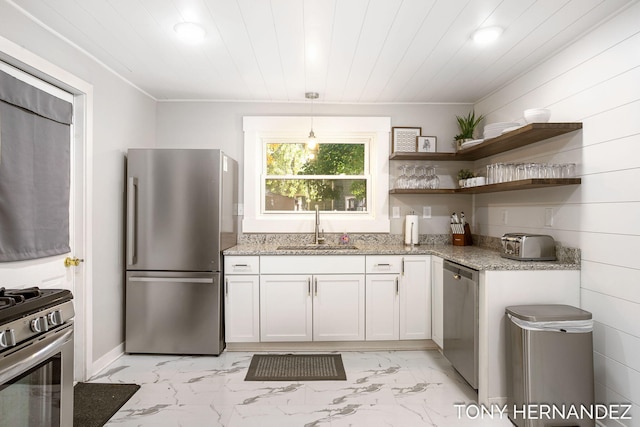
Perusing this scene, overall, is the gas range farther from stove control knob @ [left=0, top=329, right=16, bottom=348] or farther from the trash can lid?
the trash can lid

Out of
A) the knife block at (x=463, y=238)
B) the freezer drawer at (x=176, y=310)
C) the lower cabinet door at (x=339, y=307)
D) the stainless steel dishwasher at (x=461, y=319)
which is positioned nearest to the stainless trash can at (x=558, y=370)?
the stainless steel dishwasher at (x=461, y=319)

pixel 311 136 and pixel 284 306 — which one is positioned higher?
pixel 311 136

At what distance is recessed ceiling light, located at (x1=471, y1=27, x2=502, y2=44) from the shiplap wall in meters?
0.55

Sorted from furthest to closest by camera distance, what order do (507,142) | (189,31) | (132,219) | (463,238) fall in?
(463,238), (132,219), (507,142), (189,31)

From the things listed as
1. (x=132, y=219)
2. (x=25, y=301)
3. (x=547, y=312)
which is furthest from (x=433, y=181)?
(x=25, y=301)

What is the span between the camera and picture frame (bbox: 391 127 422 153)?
3754mm

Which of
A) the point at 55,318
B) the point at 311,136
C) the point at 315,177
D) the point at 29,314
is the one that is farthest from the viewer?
the point at 315,177

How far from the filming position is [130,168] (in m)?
3.02

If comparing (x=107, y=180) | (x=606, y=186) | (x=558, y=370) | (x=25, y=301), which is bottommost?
(x=558, y=370)

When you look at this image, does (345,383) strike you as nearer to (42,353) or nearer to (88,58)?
(42,353)

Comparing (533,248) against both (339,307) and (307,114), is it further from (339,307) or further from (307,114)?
(307,114)

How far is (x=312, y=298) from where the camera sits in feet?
10.3

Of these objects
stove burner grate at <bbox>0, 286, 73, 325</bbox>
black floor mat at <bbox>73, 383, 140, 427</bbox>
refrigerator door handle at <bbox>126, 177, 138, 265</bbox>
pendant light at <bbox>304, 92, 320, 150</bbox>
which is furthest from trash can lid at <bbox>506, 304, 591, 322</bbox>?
refrigerator door handle at <bbox>126, 177, 138, 265</bbox>

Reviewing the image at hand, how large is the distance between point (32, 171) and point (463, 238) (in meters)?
3.45
